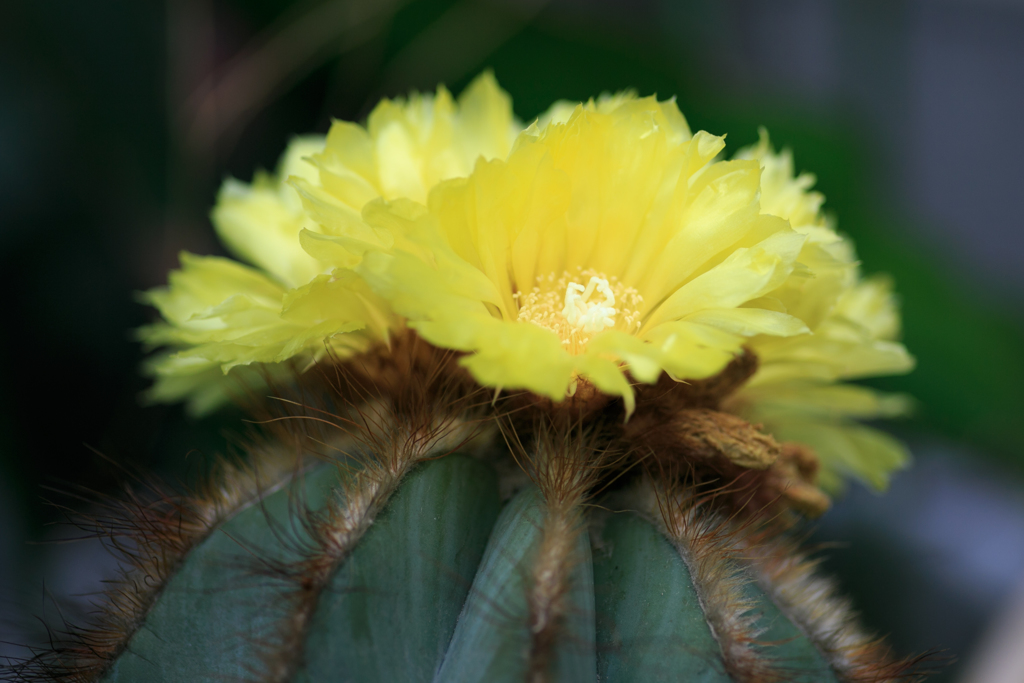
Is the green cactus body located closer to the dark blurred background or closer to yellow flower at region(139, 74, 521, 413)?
yellow flower at region(139, 74, 521, 413)

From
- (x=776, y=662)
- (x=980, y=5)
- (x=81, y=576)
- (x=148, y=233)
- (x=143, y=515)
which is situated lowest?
(x=776, y=662)

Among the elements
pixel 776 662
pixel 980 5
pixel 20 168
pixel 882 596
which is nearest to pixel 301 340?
pixel 776 662

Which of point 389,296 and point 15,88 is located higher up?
point 15,88

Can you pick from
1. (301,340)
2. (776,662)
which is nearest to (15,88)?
(301,340)

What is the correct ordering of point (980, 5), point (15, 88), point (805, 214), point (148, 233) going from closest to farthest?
1. point (805, 214)
2. point (15, 88)
3. point (148, 233)
4. point (980, 5)

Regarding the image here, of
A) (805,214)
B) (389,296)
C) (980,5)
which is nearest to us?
(389,296)

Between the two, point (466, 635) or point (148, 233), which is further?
point (148, 233)

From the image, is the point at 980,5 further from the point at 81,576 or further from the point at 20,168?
the point at 81,576
